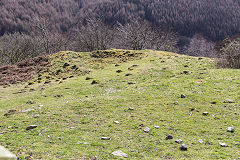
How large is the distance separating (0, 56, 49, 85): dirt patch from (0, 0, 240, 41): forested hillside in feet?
396

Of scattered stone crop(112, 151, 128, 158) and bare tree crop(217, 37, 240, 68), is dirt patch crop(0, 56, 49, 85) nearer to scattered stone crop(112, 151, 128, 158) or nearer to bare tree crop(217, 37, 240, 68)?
bare tree crop(217, 37, 240, 68)

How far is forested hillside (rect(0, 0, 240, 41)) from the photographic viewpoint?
15462 cm

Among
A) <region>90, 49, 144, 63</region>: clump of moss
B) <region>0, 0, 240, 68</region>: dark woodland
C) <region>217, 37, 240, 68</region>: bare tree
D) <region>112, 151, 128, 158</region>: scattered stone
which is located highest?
<region>112, 151, 128, 158</region>: scattered stone

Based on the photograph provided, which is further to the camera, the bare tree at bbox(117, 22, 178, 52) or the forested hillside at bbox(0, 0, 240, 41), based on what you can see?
the forested hillside at bbox(0, 0, 240, 41)

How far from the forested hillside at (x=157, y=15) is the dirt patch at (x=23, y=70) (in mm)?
120608

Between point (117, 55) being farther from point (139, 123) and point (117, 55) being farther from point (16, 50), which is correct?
point (16, 50)

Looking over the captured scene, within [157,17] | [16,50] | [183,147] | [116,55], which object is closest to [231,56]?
[183,147]

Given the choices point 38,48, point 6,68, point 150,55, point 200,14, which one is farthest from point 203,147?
point 200,14

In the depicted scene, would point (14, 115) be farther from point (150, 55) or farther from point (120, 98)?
point (150, 55)

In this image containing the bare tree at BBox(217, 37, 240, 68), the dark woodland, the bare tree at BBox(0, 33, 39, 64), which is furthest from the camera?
the dark woodland

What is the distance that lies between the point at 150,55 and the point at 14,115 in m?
23.2

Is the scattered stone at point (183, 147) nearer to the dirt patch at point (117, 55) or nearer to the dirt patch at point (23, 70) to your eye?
the dirt patch at point (117, 55)

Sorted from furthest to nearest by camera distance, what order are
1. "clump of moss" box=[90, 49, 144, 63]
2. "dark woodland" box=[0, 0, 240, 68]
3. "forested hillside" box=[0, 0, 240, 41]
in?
"forested hillside" box=[0, 0, 240, 41], "dark woodland" box=[0, 0, 240, 68], "clump of moss" box=[90, 49, 144, 63]

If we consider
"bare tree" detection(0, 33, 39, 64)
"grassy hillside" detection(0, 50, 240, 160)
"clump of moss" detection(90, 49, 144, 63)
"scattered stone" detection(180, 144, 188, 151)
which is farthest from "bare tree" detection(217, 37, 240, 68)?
"bare tree" detection(0, 33, 39, 64)
